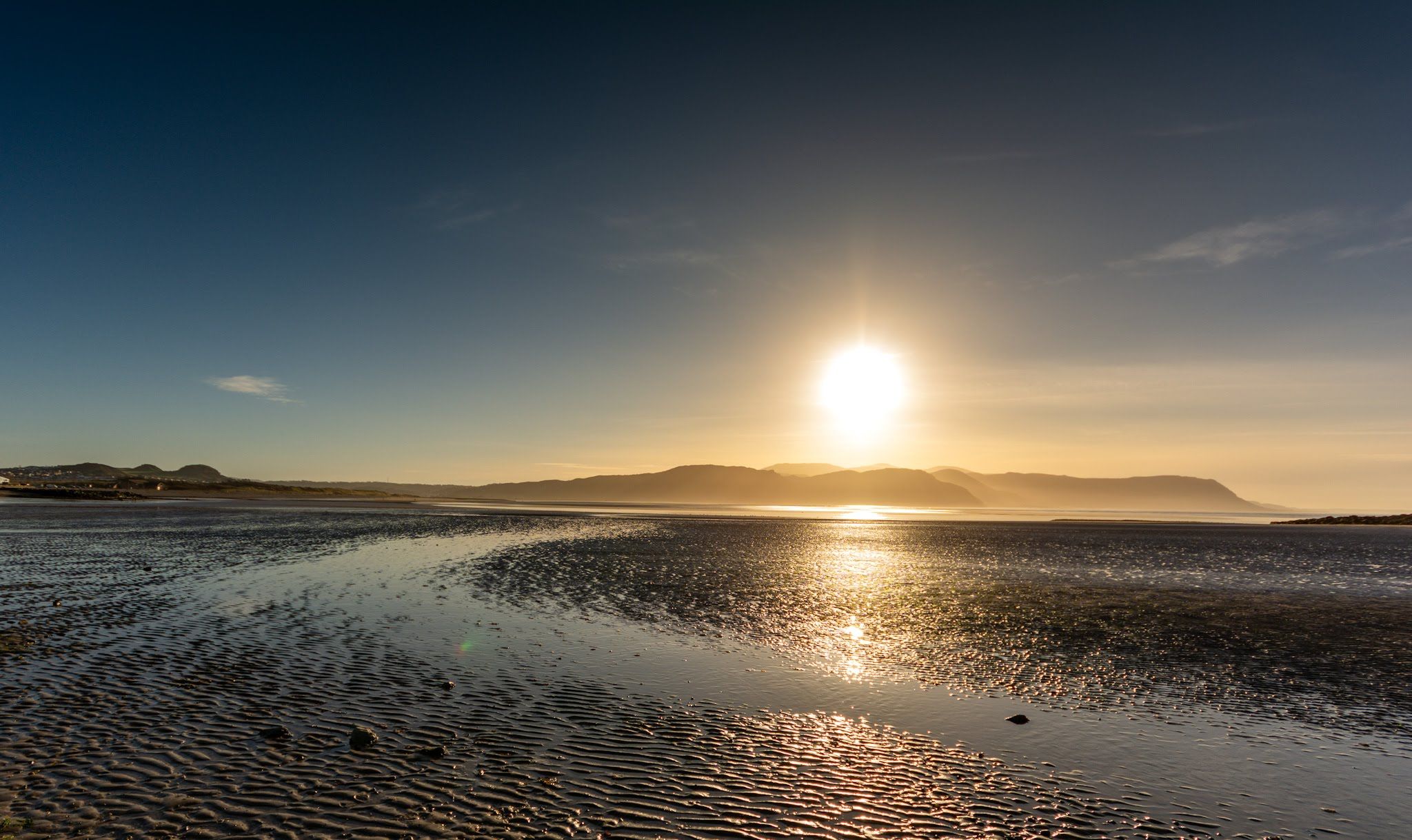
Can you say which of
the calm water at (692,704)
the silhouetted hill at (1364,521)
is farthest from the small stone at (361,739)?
the silhouetted hill at (1364,521)

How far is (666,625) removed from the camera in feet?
74.9

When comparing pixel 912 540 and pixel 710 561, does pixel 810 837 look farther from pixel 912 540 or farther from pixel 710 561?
pixel 912 540

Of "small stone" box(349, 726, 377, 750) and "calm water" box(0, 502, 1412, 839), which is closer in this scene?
"calm water" box(0, 502, 1412, 839)

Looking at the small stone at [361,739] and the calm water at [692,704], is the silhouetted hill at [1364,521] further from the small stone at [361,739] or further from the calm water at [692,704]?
the small stone at [361,739]

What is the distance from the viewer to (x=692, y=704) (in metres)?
14.3

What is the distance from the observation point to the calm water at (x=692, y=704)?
9.32m

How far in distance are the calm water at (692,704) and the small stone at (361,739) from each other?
0.77ft

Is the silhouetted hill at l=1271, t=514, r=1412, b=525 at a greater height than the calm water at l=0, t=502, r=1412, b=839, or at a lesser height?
greater

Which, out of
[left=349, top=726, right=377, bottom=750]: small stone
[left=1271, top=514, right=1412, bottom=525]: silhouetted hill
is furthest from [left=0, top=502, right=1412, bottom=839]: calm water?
[left=1271, top=514, right=1412, bottom=525]: silhouetted hill

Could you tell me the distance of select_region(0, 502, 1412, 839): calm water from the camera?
932 centimetres

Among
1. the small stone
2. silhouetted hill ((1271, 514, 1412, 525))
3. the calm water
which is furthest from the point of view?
silhouetted hill ((1271, 514, 1412, 525))

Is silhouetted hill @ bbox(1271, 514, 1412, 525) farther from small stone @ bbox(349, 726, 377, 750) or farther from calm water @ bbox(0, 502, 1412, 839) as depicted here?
small stone @ bbox(349, 726, 377, 750)

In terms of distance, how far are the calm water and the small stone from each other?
0.77 ft

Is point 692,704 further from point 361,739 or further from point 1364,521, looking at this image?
point 1364,521
